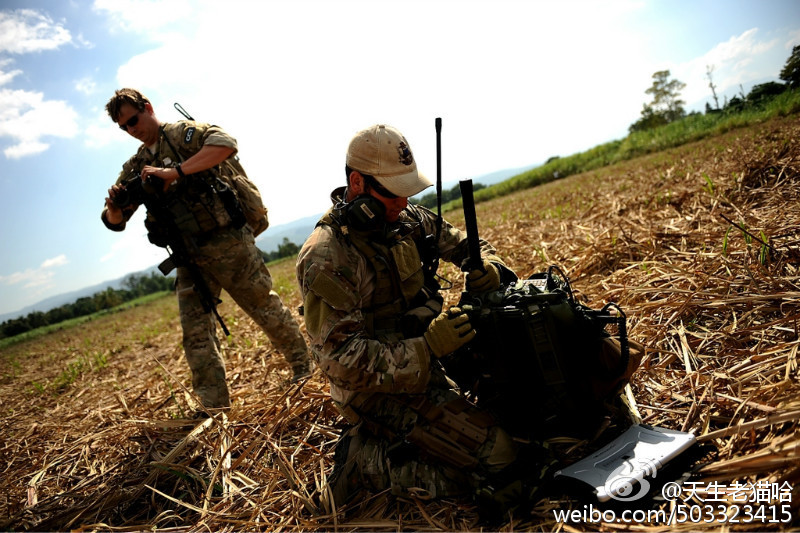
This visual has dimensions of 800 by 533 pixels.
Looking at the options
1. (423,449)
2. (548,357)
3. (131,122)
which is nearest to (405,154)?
(548,357)

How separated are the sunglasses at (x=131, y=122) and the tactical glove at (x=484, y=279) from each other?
10.1 ft

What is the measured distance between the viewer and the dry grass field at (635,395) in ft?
6.56

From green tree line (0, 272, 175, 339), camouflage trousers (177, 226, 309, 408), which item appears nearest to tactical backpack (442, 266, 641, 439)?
camouflage trousers (177, 226, 309, 408)

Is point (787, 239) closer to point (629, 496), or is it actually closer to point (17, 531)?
point (629, 496)

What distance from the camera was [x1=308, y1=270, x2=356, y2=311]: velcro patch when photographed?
2.21 meters

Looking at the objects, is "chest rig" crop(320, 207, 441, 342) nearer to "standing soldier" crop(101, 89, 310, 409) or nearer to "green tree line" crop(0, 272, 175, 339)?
"standing soldier" crop(101, 89, 310, 409)

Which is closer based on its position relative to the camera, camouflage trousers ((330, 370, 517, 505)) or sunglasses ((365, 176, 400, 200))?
camouflage trousers ((330, 370, 517, 505))

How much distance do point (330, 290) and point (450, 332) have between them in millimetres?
679

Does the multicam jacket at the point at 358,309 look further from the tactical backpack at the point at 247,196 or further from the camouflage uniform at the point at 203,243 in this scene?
the tactical backpack at the point at 247,196

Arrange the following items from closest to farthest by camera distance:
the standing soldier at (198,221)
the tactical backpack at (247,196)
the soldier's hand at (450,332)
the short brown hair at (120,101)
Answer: the soldier's hand at (450,332) → the short brown hair at (120,101) → the standing soldier at (198,221) → the tactical backpack at (247,196)

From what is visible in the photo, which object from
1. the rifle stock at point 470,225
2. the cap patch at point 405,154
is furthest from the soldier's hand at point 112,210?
the rifle stock at point 470,225

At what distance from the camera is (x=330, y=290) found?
221 cm

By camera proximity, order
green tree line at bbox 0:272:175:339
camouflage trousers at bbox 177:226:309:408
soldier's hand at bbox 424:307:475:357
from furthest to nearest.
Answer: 1. green tree line at bbox 0:272:175:339
2. camouflage trousers at bbox 177:226:309:408
3. soldier's hand at bbox 424:307:475:357

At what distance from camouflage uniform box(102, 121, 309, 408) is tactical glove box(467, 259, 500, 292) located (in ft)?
6.99
